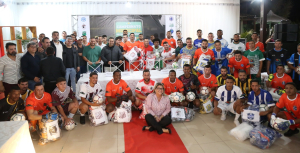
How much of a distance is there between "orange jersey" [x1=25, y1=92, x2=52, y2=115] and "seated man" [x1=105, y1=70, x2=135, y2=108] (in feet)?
4.02

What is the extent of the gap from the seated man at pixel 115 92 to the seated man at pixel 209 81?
6.21ft

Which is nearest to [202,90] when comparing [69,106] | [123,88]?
[123,88]

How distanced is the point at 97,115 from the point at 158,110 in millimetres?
1273

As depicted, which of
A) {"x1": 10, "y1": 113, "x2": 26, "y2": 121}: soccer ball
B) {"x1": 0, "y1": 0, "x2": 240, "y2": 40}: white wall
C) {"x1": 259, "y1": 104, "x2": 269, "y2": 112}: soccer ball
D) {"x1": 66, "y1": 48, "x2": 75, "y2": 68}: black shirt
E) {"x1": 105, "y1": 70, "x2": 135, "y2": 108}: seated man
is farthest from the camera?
{"x1": 0, "y1": 0, "x2": 240, "y2": 40}: white wall

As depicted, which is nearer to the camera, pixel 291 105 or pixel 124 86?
pixel 291 105

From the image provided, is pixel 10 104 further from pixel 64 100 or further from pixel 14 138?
pixel 14 138

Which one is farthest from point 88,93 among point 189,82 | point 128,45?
point 128,45

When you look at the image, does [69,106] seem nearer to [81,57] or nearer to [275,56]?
[81,57]

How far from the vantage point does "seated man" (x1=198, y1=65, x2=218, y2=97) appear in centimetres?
556

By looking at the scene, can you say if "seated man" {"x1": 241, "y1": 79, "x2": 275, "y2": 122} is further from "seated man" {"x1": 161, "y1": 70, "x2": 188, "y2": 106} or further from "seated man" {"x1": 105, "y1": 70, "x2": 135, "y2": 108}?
"seated man" {"x1": 105, "y1": 70, "x2": 135, "y2": 108}

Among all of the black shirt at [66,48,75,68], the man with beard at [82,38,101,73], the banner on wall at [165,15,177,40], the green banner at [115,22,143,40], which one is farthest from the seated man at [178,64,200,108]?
the banner on wall at [165,15,177,40]

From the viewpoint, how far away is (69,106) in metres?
4.75

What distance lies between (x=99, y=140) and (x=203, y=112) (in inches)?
101

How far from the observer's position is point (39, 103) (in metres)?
4.23
